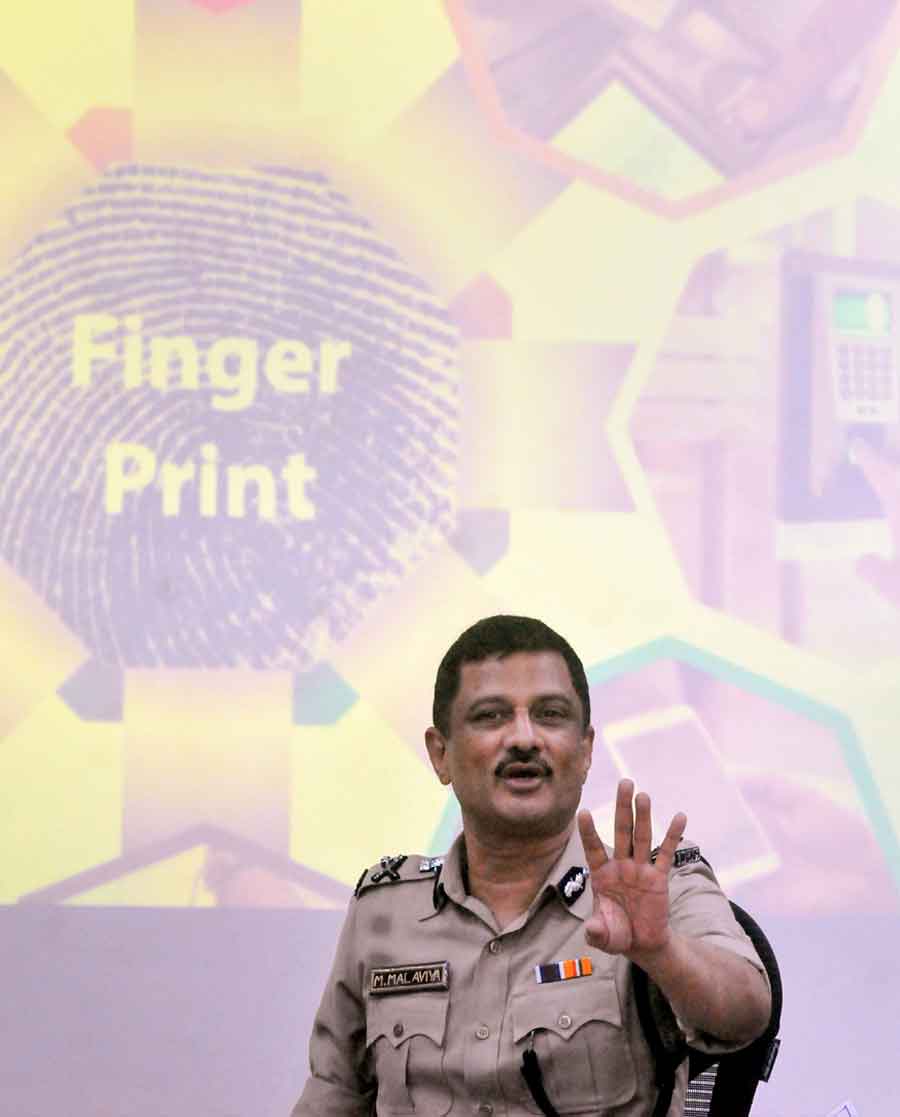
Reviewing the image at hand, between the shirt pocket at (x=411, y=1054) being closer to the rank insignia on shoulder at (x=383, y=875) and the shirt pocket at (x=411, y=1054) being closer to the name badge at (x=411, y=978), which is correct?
the name badge at (x=411, y=978)

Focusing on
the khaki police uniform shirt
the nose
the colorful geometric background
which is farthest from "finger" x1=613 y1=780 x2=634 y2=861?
the colorful geometric background

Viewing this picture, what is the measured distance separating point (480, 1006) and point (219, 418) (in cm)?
147

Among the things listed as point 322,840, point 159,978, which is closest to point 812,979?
point 322,840

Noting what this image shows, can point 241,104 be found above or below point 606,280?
above

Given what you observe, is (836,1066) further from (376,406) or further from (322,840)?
(376,406)

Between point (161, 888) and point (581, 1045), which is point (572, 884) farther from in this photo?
point (161, 888)

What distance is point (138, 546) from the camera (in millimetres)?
2826

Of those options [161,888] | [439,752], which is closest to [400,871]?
[439,752]

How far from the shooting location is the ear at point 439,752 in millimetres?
1787

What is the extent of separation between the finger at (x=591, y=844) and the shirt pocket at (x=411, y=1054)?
32cm

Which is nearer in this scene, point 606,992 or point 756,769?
point 606,992

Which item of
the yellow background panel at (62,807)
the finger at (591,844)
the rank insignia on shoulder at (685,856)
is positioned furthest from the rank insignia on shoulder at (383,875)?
the yellow background panel at (62,807)

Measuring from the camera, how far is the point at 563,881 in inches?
65.9

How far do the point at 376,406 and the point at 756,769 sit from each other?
0.94 meters
